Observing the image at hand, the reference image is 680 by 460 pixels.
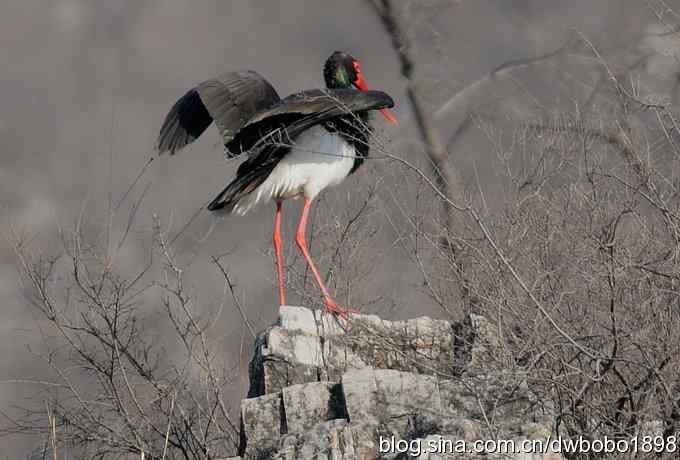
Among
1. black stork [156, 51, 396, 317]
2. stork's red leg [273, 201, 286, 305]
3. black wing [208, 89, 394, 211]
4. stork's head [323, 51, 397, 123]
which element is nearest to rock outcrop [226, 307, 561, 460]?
black stork [156, 51, 396, 317]

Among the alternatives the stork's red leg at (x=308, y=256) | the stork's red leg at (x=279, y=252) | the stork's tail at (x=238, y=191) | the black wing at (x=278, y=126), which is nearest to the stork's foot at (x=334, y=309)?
the stork's red leg at (x=308, y=256)

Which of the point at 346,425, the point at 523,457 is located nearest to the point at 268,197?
the point at 346,425

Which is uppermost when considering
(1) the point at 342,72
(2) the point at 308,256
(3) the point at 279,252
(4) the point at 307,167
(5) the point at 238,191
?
(1) the point at 342,72

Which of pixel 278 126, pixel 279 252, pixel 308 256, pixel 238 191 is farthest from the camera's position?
pixel 279 252

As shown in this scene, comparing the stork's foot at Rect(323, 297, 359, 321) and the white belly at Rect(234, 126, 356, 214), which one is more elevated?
the white belly at Rect(234, 126, 356, 214)

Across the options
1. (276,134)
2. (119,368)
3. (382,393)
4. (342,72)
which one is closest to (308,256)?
(276,134)

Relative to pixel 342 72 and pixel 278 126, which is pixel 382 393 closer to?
pixel 278 126

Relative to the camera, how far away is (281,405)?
6.79m

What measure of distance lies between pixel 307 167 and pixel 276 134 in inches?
26.9

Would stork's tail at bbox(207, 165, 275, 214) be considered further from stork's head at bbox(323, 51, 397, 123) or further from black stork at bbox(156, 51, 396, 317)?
stork's head at bbox(323, 51, 397, 123)

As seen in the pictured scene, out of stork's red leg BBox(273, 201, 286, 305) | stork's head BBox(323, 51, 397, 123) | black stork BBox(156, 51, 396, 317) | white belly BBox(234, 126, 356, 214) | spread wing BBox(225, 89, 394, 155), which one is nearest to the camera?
spread wing BBox(225, 89, 394, 155)

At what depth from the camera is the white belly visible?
8.84 meters

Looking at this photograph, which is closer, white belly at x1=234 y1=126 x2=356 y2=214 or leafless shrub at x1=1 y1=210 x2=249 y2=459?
leafless shrub at x1=1 y1=210 x2=249 y2=459

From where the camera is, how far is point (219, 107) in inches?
325
